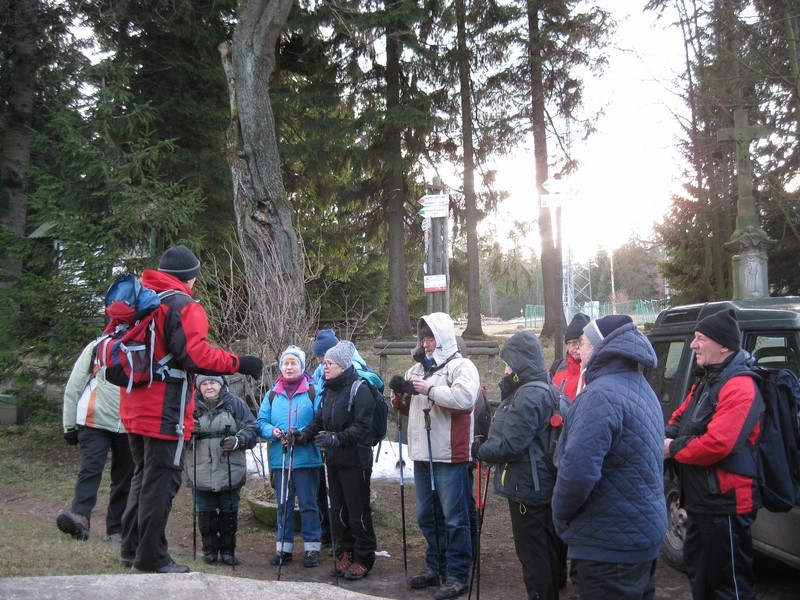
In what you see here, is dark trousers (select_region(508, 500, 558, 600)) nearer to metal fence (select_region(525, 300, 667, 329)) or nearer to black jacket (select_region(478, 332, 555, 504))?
black jacket (select_region(478, 332, 555, 504))

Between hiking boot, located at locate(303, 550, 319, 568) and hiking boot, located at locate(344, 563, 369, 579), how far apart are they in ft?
1.42

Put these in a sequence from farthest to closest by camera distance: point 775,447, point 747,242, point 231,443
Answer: point 747,242 < point 231,443 < point 775,447

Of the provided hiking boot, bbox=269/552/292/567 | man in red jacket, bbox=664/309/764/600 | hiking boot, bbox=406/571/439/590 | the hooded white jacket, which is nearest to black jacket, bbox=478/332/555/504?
the hooded white jacket

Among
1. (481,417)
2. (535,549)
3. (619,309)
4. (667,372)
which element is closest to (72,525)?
(481,417)

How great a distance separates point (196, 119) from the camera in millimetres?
15977

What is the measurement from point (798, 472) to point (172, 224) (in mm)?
9485

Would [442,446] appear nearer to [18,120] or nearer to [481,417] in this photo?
[481,417]

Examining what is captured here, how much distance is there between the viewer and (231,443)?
6.06m

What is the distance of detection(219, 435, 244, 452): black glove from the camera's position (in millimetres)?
6059

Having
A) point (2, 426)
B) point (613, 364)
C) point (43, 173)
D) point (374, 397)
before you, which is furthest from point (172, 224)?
point (613, 364)

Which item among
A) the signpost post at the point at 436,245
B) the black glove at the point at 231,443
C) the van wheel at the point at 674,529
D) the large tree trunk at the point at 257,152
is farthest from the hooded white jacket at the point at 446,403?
the signpost post at the point at 436,245

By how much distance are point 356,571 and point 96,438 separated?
8.56ft

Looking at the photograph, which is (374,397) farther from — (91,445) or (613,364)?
(613,364)

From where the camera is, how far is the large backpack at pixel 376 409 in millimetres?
6148
